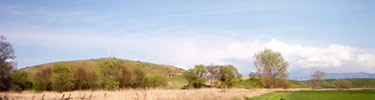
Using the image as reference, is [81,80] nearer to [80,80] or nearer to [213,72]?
[80,80]

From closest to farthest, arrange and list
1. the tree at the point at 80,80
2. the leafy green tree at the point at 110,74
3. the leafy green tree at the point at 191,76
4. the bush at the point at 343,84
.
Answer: the leafy green tree at the point at 110,74 < the tree at the point at 80,80 < the bush at the point at 343,84 < the leafy green tree at the point at 191,76

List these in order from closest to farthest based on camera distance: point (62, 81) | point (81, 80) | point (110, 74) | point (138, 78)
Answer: point (62, 81), point (110, 74), point (81, 80), point (138, 78)

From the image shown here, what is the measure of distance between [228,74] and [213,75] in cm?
618

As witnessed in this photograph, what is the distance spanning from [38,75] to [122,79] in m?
23.6

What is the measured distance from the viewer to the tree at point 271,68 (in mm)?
80250

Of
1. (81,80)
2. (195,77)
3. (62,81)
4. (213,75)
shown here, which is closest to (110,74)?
(81,80)

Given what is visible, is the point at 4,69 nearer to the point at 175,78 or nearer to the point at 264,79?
the point at 264,79

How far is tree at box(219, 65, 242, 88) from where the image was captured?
293ft

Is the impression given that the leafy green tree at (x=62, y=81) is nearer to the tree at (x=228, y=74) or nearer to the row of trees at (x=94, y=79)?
the row of trees at (x=94, y=79)

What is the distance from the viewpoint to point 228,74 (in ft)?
296

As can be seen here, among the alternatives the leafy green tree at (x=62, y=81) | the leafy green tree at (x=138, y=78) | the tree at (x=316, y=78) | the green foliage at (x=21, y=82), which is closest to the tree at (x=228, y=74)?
the tree at (x=316, y=78)

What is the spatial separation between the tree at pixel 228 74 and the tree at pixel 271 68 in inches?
369

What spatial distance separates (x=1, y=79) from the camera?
139 feet

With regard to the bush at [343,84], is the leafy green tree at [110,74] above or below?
above
